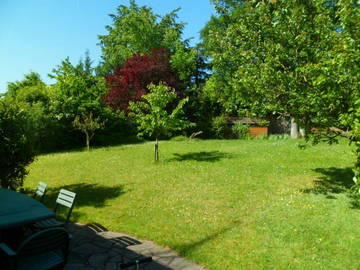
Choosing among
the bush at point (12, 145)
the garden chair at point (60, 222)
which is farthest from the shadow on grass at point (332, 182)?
the bush at point (12, 145)

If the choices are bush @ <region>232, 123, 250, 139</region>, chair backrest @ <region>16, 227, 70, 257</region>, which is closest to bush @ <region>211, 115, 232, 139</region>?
bush @ <region>232, 123, 250, 139</region>

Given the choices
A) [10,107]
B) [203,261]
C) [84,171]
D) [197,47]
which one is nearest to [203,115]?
[197,47]

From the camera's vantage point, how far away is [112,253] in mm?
4527

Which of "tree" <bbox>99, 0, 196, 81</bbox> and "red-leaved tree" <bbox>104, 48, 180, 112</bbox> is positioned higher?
"tree" <bbox>99, 0, 196, 81</bbox>

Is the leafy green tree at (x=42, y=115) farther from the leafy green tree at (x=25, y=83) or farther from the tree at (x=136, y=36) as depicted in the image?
the tree at (x=136, y=36)

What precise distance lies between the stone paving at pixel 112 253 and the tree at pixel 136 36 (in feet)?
85.8

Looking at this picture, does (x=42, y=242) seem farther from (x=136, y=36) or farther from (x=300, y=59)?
(x=136, y=36)

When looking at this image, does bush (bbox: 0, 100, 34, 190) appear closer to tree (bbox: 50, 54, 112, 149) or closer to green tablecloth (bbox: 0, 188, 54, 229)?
green tablecloth (bbox: 0, 188, 54, 229)

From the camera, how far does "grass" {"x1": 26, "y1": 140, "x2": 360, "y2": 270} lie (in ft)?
15.0

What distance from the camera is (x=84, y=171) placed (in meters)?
11.3

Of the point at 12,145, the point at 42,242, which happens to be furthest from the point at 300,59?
the point at 12,145

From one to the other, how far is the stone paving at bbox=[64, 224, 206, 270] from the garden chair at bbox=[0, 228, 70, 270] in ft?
2.97

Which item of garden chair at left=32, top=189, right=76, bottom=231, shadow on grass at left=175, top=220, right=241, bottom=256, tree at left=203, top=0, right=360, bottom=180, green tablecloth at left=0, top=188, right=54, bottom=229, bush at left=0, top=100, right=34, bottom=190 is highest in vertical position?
tree at left=203, top=0, right=360, bottom=180

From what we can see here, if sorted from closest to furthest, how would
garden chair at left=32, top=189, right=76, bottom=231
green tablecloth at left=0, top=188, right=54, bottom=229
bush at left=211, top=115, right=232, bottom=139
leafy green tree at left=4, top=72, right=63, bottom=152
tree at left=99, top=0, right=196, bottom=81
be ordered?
green tablecloth at left=0, top=188, right=54, bottom=229, garden chair at left=32, top=189, right=76, bottom=231, leafy green tree at left=4, top=72, right=63, bottom=152, bush at left=211, top=115, right=232, bottom=139, tree at left=99, top=0, right=196, bottom=81
